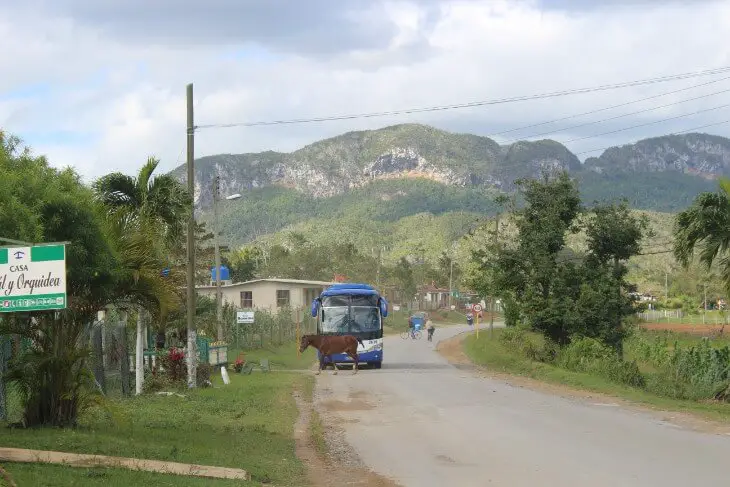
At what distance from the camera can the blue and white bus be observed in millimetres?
40531

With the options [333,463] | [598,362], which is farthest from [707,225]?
[333,463]

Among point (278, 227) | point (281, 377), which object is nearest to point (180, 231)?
point (281, 377)

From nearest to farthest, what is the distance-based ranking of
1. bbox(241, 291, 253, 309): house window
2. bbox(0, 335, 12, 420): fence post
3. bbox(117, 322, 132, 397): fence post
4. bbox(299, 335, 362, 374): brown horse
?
bbox(0, 335, 12, 420): fence post < bbox(117, 322, 132, 397): fence post < bbox(299, 335, 362, 374): brown horse < bbox(241, 291, 253, 309): house window

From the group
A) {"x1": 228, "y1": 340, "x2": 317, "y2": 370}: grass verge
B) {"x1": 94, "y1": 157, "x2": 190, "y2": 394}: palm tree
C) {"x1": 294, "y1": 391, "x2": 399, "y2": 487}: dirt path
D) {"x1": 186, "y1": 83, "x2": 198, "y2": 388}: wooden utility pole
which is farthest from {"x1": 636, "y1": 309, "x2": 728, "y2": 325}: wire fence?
{"x1": 294, "y1": 391, "x2": 399, "y2": 487}: dirt path

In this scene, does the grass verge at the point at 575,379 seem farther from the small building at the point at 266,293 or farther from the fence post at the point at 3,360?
the small building at the point at 266,293

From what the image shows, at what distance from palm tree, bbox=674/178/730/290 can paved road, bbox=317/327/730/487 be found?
4283 mm

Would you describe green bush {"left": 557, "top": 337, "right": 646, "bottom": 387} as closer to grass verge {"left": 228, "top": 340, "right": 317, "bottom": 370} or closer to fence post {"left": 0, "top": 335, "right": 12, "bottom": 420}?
grass verge {"left": 228, "top": 340, "right": 317, "bottom": 370}

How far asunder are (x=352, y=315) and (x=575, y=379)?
1229 centimetres

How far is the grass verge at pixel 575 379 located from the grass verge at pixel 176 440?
8523 millimetres

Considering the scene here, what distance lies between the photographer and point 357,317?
133ft

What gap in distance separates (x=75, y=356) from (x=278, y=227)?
182542mm

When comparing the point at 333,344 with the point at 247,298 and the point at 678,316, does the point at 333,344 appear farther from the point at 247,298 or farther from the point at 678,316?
the point at 678,316

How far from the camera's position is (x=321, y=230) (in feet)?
551

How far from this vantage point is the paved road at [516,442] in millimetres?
12627
